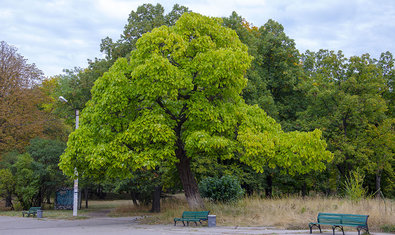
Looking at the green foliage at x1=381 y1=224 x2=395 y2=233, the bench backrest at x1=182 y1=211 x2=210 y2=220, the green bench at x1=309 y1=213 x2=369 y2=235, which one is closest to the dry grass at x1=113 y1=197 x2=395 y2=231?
the green foliage at x1=381 y1=224 x2=395 y2=233

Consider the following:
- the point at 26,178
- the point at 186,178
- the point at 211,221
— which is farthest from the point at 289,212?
the point at 26,178

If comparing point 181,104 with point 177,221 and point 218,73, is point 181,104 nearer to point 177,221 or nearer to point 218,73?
point 218,73

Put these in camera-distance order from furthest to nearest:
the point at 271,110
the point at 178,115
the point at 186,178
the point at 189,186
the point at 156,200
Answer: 1. the point at 271,110
2. the point at 156,200
3. the point at 186,178
4. the point at 189,186
5. the point at 178,115

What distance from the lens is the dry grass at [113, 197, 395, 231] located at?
513 inches

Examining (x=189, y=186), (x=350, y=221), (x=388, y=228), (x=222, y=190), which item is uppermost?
(x=189, y=186)

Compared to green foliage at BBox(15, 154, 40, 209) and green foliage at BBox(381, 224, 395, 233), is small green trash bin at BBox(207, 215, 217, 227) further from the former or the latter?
green foliage at BBox(15, 154, 40, 209)

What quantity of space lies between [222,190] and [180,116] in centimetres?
497

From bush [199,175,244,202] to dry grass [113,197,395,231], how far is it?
94 centimetres

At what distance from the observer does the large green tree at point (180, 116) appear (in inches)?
591

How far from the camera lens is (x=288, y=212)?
1517 centimetres

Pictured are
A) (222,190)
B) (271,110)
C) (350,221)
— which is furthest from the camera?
(271,110)

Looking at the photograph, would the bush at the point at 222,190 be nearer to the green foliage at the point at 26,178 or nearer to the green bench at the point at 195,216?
the green bench at the point at 195,216

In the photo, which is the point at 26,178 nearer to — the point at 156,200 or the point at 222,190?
the point at 156,200

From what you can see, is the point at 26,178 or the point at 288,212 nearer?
the point at 288,212
